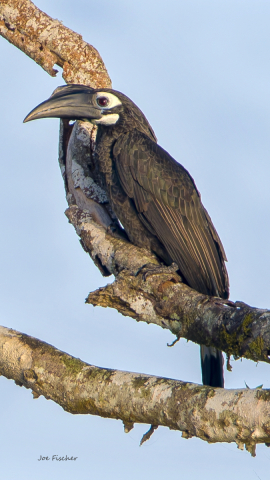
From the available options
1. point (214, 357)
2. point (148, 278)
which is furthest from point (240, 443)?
point (214, 357)

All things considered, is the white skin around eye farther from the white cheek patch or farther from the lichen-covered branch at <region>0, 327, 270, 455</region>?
the lichen-covered branch at <region>0, 327, 270, 455</region>

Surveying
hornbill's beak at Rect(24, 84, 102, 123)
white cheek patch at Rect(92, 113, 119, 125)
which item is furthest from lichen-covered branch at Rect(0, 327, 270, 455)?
white cheek patch at Rect(92, 113, 119, 125)

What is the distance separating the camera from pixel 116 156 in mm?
5547

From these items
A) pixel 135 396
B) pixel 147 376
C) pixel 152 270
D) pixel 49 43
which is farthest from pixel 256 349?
pixel 49 43

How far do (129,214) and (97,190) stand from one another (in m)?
0.66

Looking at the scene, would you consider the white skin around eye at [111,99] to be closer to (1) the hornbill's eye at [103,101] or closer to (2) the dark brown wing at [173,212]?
(1) the hornbill's eye at [103,101]

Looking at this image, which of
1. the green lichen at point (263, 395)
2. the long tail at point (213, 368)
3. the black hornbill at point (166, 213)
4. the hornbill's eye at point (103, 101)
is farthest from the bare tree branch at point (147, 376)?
the hornbill's eye at point (103, 101)

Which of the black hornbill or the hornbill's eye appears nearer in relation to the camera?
the black hornbill

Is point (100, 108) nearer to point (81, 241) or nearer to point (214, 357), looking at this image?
point (81, 241)

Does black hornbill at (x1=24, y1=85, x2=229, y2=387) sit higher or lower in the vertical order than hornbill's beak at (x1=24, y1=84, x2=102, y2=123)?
lower

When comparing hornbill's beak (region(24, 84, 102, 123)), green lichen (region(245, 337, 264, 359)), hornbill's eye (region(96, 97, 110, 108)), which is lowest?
green lichen (region(245, 337, 264, 359))

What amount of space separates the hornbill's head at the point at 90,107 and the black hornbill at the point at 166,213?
371 mm

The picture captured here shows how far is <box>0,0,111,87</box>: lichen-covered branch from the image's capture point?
6344 mm

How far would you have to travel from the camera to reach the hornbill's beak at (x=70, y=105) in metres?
5.83
